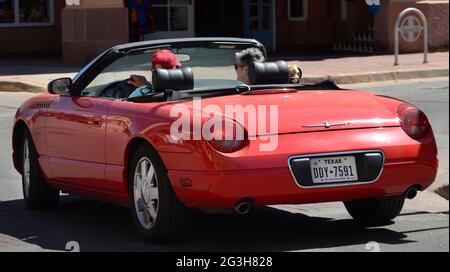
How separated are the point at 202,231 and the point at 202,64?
2.64 meters

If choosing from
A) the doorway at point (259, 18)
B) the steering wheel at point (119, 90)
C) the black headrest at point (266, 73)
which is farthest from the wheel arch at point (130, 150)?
the doorway at point (259, 18)

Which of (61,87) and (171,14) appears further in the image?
(171,14)

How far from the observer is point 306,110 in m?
7.58

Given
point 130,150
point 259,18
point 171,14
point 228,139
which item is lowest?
point 130,150

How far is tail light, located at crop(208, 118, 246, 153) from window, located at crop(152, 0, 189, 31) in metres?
20.5

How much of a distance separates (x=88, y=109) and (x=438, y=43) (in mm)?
18633

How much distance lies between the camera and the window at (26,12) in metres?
27.3

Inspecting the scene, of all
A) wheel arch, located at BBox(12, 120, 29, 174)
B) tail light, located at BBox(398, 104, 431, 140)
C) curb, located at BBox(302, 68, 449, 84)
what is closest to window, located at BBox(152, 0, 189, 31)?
curb, located at BBox(302, 68, 449, 84)

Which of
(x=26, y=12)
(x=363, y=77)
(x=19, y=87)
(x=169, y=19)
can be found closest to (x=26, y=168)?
(x=19, y=87)

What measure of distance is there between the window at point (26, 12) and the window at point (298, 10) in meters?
6.15

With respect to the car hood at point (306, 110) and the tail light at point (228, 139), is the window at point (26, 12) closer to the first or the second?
the car hood at point (306, 110)

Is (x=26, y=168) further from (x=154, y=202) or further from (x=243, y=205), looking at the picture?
(x=243, y=205)

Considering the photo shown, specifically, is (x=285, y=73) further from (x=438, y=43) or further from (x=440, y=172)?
(x=438, y=43)
